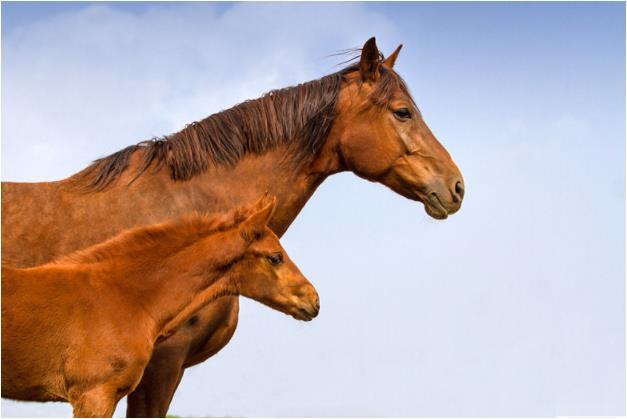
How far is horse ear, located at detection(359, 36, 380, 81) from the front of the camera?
36.3 feet

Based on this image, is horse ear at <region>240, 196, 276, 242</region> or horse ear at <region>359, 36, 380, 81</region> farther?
horse ear at <region>359, 36, 380, 81</region>

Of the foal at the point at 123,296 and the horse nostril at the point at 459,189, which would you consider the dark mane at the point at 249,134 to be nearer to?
the foal at the point at 123,296

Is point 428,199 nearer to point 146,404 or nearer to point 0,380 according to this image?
point 146,404

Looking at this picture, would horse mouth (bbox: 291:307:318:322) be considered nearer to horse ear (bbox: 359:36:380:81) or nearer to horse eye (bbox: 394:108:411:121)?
horse eye (bbox: 394:108:411:121)

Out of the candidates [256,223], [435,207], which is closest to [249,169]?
[256,223]

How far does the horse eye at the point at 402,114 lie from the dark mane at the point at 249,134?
0.13m

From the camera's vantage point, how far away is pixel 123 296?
32.9 ft

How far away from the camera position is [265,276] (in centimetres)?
1043

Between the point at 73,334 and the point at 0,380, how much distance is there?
624 millimetres

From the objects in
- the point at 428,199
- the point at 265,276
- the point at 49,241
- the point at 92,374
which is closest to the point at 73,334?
the point at 92,374

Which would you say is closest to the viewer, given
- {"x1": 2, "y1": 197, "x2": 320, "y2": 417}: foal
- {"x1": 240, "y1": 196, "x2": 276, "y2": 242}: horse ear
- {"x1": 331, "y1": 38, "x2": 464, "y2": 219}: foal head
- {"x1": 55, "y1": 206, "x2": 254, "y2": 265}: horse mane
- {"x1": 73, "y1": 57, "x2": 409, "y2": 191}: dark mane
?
{"x1": 2, "y1": 197, "x2": 320, "y2": 417}: foal

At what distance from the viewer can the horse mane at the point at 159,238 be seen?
10109mm

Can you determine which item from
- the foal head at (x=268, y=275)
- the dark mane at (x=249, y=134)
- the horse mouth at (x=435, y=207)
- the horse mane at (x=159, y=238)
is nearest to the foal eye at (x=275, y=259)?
the foal head at (x=268, y=275)

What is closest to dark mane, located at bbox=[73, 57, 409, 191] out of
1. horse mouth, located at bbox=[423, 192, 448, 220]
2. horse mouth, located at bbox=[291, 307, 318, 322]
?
horse mouth, located at bbox=[423, 192, 448, 220]
